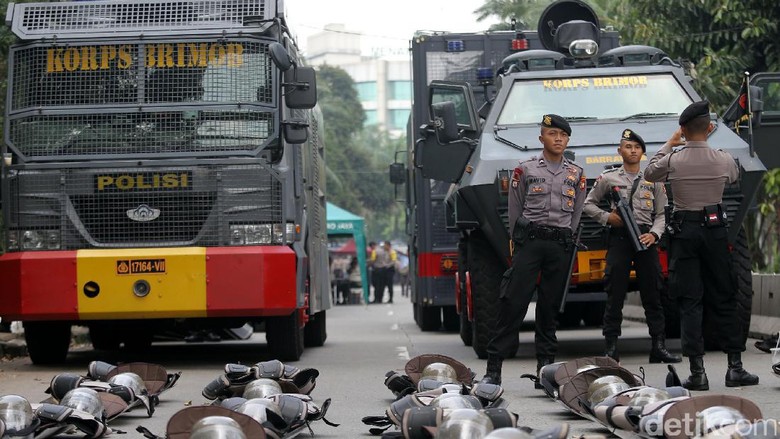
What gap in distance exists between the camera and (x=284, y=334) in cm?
1423

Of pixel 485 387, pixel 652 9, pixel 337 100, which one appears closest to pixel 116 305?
pixel 485 387

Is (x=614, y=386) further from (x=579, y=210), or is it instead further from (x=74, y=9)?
Answer: (x=74, y=9)

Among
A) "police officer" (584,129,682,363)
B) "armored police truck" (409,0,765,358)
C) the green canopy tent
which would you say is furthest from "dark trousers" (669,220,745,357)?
the green canopy tent

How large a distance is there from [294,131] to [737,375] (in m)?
5.12

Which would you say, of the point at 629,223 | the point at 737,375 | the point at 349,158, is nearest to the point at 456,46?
the point at 629,223

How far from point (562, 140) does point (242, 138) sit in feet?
12.9

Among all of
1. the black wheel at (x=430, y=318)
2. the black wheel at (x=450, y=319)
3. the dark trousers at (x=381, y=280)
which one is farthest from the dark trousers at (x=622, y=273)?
the dark trousers at (x=381, y=280)

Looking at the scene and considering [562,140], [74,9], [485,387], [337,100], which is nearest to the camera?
[485,387]

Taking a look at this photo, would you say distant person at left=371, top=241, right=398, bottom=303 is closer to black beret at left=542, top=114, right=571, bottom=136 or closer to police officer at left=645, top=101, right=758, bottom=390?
black beret at left=542, top=114, right=571, bottom=136

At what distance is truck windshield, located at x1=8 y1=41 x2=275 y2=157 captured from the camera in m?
13.6

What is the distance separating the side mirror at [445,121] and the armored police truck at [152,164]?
117cm

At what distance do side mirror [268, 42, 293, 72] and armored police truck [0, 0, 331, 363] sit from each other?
0.01m

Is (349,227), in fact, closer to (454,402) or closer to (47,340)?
(47,340)

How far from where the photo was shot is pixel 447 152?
13.8 meters
